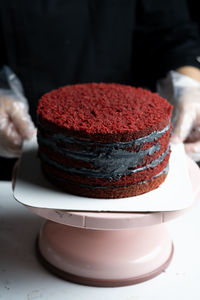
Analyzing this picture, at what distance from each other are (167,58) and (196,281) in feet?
2.89

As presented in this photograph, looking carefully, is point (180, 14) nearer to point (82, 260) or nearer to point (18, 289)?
point (82, 260)

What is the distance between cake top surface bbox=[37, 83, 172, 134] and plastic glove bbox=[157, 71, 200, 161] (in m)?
0.21

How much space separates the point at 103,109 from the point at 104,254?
328mm

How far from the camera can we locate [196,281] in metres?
0.92

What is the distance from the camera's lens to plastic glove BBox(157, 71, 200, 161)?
3.89ft

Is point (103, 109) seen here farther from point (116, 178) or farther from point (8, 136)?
point (8, 136)

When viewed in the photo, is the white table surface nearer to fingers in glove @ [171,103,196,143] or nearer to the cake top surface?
fingers in glove @ [171,103,196,143]

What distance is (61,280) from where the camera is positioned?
3.06 feet

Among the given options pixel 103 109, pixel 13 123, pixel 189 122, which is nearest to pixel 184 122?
pixel 189 122

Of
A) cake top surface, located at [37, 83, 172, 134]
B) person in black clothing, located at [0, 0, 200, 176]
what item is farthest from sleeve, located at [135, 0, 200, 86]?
cake top surface, located at [37, 83, 172, 134]

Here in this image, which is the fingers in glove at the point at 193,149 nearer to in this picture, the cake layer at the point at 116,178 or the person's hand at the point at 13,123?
the cake layer at the point at 116,178

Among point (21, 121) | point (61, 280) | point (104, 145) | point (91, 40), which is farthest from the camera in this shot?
point (91, 40)

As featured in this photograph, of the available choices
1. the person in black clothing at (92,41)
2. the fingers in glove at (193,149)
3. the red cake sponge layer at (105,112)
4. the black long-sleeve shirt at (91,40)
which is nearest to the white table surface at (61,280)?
the fingers in glove at (193,149)

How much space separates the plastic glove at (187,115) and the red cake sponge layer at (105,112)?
0.21m
